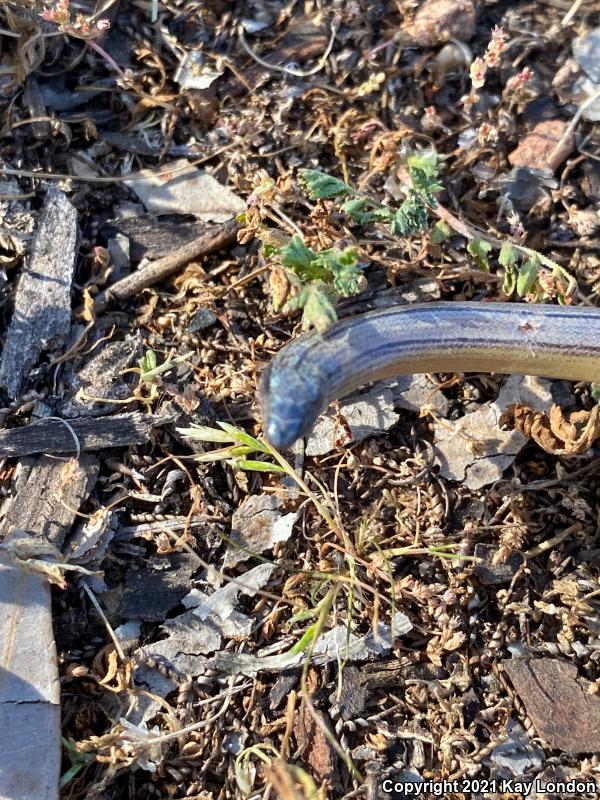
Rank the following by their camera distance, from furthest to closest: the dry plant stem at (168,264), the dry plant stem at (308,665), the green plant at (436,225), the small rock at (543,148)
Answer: the small rock at (543,148)
the dry plant stem at (168,264)
the green plant at (436,225)
the dry plant stem at (308,665)

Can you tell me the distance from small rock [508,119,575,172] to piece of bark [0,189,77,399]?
137 centimetres

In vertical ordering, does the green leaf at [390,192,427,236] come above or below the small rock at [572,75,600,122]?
below

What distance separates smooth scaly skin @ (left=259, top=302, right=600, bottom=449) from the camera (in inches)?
61.7

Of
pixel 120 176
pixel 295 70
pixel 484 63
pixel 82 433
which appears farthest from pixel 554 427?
pixel 120 176

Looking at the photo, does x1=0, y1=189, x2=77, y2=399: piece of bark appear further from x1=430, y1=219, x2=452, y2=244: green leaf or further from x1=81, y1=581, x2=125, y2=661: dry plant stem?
x1=430, y1=219, x2=452, y2=244: green leaf

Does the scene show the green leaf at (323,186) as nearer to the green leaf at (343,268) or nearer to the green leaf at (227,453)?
the green leaf at (343,268)

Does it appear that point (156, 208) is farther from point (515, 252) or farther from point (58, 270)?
point (515, 252)

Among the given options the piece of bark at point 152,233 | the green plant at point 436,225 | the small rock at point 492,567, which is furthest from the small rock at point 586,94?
the small rock at point 492,567

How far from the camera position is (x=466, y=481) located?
2078mm

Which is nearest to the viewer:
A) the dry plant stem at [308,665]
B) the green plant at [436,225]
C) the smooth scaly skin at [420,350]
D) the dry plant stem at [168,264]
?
the smooth scaly skin at [420,350]

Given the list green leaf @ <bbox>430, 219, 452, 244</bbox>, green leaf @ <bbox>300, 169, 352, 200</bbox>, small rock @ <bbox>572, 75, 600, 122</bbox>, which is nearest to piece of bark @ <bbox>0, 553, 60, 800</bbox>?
green leaf @ <bbox>300, 169, 352, 200</bbox>

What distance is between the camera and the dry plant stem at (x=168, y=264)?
2174 millimetres

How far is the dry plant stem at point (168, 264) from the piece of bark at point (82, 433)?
35cm

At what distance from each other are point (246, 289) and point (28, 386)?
67 cm
